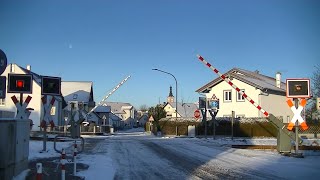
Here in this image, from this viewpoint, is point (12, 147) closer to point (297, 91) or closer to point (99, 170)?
point (99, 170)

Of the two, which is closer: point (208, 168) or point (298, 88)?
point (208, 168)

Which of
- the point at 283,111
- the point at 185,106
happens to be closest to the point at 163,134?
the point at 283,111

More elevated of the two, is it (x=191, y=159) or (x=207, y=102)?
(x=207, y=102)

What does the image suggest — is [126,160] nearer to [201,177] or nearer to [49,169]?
[49,169]

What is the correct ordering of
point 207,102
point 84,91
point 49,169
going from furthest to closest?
point 84,91 < point 207,102 < point 49,169

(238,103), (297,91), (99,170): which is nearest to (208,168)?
(99,170)

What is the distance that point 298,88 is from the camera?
18781mm

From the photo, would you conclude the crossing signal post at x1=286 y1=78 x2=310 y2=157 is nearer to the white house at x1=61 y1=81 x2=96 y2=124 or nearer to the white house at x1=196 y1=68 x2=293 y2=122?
the white house at x1=196 y1=68 x2=293 y2=122

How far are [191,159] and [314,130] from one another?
2959 cm

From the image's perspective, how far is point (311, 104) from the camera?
59.0 m

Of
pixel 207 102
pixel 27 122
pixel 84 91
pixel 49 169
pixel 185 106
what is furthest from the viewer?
pixel 185 106

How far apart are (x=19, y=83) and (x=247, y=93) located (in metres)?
38.7

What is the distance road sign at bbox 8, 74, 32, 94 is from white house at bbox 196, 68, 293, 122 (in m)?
35.0

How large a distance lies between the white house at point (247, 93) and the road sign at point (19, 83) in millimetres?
34991
